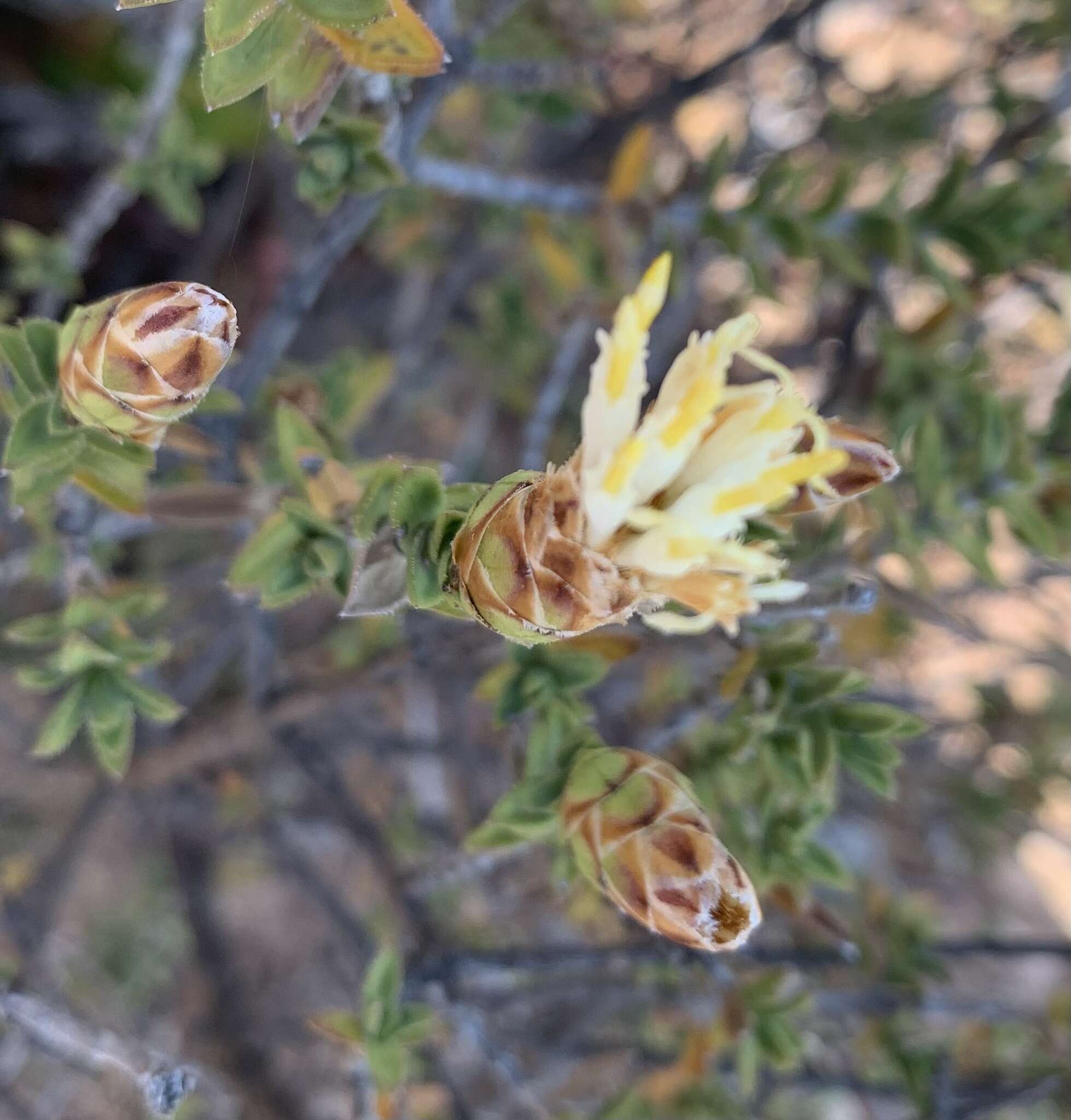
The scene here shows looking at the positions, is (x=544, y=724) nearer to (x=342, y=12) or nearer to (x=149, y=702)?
(x=149, y=702)

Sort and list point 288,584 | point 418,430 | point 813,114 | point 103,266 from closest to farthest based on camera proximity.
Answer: point 288,584, point 103,266, point 813,114, point 418,430

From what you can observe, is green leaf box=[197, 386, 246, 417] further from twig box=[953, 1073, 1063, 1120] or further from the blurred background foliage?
twig box=[953, 1073, 1063, 1120]

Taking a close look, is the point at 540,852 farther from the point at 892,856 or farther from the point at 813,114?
the point at 813,114

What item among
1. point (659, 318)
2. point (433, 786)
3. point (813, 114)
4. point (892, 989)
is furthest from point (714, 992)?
point (813, 114)

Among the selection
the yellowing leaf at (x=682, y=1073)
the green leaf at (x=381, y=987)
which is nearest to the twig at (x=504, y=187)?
the green leaf at (x=381, y=987)

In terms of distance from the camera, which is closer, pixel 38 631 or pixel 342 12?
pixel 342 12

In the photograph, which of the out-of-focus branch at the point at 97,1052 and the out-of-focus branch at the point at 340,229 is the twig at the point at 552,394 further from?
the out-of-focus branch at the point at 97,1052

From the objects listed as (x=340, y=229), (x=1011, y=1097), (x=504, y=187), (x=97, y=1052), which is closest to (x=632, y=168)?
(x=504, y=187)

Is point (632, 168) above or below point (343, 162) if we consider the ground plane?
below
